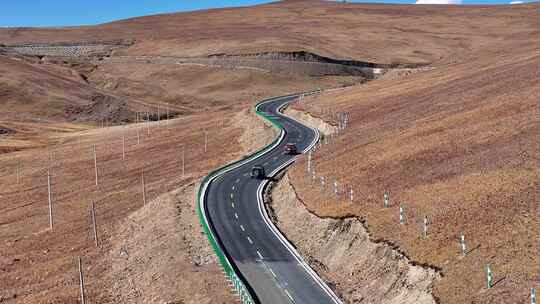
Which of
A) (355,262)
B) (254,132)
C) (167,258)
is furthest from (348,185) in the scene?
(254,132)

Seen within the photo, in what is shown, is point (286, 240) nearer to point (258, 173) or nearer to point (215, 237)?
point (215, 237)

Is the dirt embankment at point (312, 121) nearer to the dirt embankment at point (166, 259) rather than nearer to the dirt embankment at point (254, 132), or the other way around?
the dirt embankment at point (254, 132)

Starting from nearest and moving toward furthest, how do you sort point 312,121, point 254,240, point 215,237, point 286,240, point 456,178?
point 456,178, point 286,240, point 254,240, point 215,237, point 312,121

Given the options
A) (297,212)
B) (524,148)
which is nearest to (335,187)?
(297,212)

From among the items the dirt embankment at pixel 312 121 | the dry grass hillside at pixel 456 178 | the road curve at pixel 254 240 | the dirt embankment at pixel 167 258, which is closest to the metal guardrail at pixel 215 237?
the road curve at pixel 254 240

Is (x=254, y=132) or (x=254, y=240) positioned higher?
(x=254, y=240)

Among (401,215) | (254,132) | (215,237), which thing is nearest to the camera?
(401,215)
